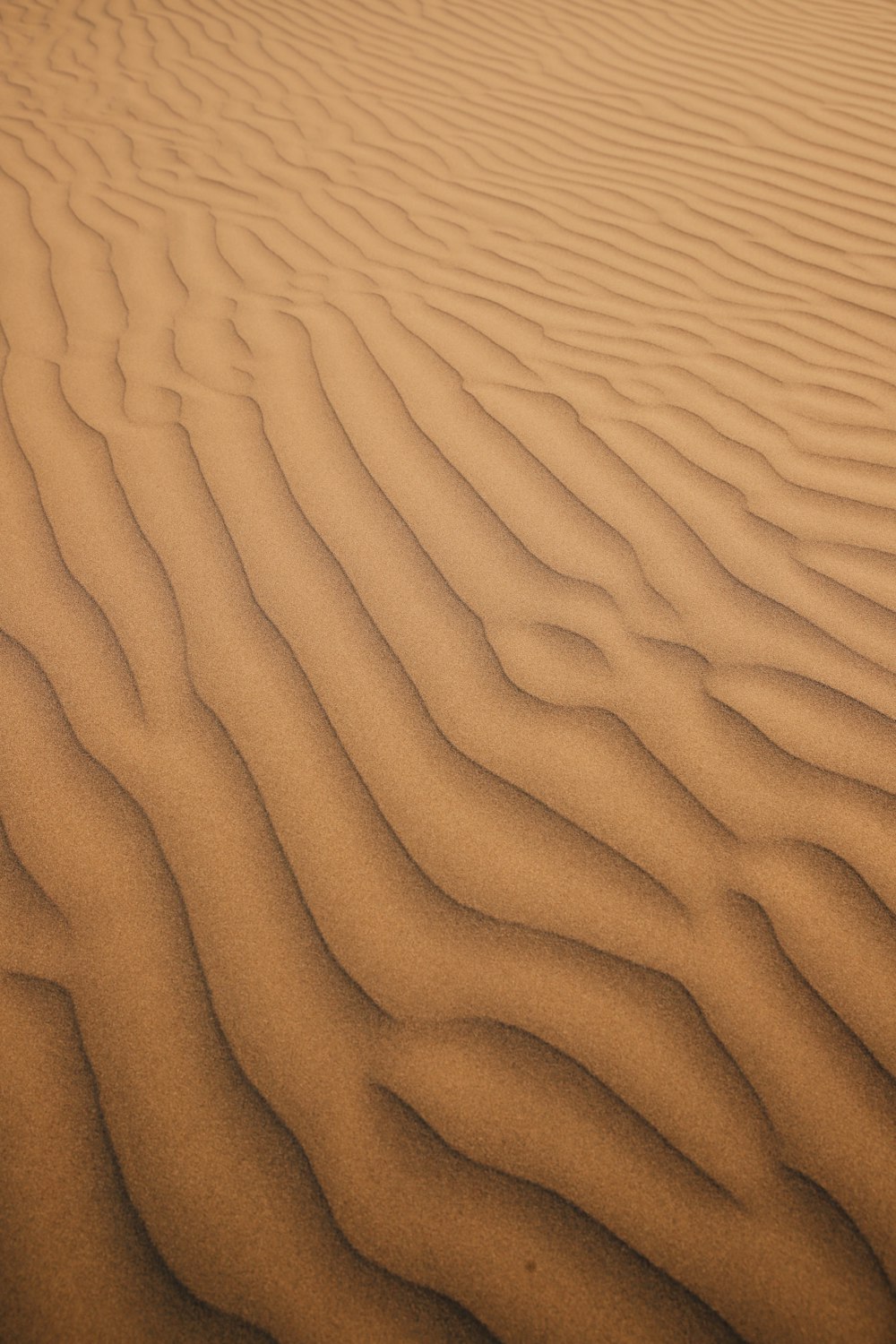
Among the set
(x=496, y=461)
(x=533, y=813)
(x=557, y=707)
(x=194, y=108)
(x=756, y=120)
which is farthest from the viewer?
(x=194, y=108)

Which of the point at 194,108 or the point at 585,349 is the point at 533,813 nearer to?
the point at 585,349

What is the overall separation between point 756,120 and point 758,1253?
192 inches

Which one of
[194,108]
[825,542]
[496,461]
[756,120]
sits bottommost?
[496,461]

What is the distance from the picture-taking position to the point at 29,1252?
114 cm

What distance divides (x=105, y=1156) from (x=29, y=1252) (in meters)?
0.13

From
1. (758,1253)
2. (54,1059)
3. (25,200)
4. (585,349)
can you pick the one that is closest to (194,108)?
(25,200)

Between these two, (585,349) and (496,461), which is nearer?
(496,461)

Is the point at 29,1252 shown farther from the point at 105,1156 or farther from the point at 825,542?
the point at 825,542

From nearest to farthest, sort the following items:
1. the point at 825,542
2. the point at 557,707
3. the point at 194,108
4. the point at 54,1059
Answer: the point at 54,1059 < the point at 557,707 < the point at 825,542 < the point at 194,108

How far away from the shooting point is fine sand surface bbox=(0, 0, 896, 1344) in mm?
1144

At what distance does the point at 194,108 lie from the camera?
197 inches

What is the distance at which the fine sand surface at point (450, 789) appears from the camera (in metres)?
1.14

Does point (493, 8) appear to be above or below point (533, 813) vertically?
above

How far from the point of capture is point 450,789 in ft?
5.29
